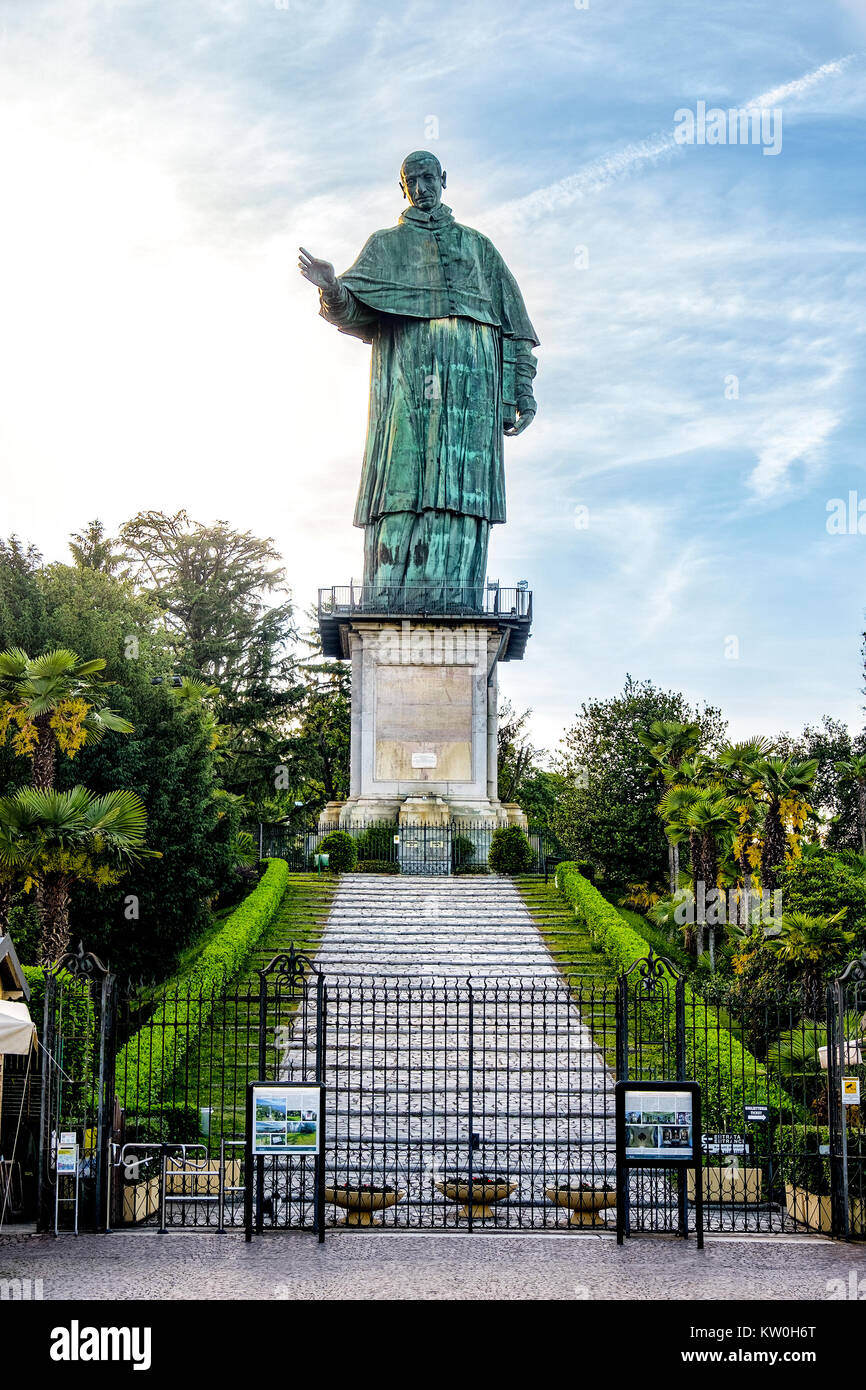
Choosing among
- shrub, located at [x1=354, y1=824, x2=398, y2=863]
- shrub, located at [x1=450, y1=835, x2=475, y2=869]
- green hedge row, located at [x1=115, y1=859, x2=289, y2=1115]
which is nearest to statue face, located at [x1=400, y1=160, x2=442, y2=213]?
shrub, located at [x1=354, y1=824, x2=398, y2=863]

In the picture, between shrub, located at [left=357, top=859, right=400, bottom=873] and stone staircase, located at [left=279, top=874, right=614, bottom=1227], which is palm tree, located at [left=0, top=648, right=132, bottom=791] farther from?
shrub, located at [left=357, top=859, right=400, bottom=873]

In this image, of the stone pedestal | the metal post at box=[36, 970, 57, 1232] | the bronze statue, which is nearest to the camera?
the metal post at box=[36, 970, 57, 1232]

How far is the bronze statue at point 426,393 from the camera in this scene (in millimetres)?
41531

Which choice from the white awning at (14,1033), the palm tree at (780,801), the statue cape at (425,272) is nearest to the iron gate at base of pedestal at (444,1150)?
the white awning at (14,1033)

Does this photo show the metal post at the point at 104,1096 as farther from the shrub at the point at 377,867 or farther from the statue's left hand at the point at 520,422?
the statue's left hand at the point at 520,422

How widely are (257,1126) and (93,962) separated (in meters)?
2.46

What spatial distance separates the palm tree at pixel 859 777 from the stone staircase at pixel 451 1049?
40.3 feet

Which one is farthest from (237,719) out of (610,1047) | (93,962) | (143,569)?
(93,962)

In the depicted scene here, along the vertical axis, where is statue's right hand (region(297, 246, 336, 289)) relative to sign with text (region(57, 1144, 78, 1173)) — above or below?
above

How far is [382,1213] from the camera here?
1367cm

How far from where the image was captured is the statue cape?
42.1 metres

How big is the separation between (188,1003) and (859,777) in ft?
108

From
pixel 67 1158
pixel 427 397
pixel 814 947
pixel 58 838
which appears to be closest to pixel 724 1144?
pixel 67 1158

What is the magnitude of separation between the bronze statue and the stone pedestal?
91.8 inches
